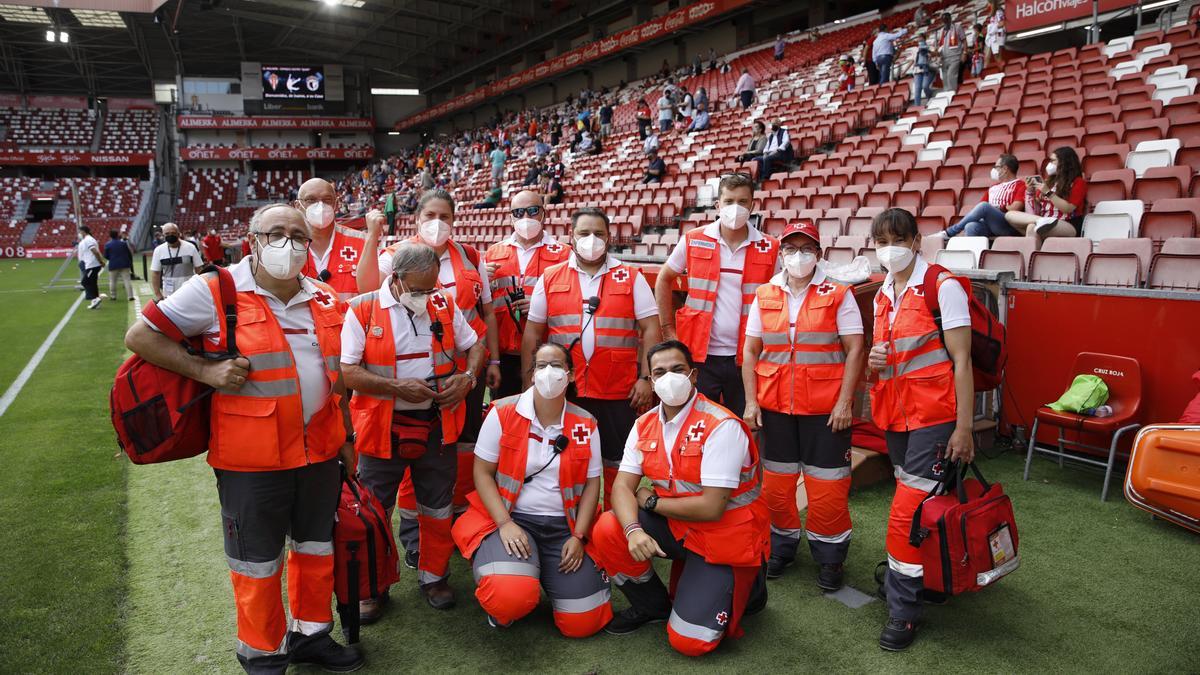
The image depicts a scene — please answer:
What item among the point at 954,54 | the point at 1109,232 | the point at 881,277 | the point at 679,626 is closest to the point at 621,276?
the point at 679,626

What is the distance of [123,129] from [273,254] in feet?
179

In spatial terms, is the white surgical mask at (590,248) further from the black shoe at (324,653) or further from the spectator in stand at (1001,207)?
the spectator in stand at (1001,207)

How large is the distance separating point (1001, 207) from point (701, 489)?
511 centimetres

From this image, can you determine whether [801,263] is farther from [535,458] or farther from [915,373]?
[535,458]

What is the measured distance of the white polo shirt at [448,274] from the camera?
3.74 meters

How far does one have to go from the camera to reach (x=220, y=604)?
127 inches

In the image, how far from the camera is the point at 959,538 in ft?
8.87

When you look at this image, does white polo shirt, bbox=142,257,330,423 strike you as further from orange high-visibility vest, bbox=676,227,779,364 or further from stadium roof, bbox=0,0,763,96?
stadium roof, bbox=0,0,763,96

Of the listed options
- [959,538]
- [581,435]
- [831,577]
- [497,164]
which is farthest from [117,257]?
[959,538]

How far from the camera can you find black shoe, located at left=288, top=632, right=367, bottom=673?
2.75 metres

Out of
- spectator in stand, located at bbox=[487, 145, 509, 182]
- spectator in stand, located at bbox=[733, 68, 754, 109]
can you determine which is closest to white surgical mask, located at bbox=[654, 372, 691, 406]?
spectator in stand, located at bbox=[733, 68, 754, 109]

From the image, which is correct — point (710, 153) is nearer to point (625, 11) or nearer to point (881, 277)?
point (881, 277)

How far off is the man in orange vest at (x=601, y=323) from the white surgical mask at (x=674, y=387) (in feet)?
2.30

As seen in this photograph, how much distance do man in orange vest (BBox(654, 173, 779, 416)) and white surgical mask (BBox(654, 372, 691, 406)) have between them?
2.68 feet
